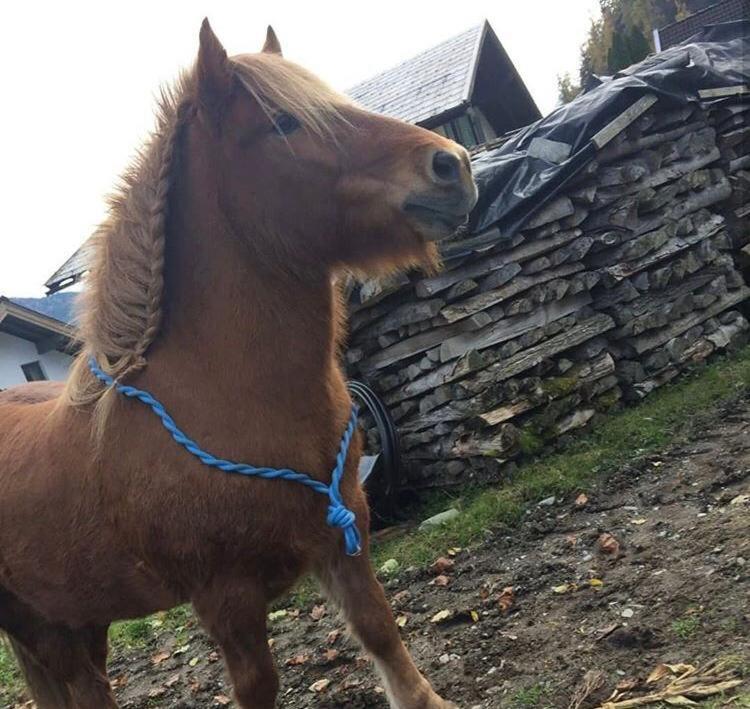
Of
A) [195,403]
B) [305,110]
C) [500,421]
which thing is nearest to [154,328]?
[195,403]

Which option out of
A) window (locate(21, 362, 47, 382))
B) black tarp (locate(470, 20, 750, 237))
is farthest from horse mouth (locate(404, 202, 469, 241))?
window (locate(21, 362, 47, 382))

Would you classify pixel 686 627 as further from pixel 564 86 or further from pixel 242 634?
pixel 564 86

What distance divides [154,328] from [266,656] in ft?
3.90

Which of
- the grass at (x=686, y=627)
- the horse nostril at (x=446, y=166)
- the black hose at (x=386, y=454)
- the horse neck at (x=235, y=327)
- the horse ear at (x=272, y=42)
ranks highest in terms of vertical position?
the horse ear at (x=272, y=42)

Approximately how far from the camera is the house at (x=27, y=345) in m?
17.5

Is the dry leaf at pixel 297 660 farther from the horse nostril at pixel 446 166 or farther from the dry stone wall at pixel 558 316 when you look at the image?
the horse nostril at pixel 446 166

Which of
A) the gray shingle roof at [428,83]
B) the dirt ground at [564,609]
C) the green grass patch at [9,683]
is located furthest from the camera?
the gray shingle roof at [428,83]

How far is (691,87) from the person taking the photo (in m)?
7.82

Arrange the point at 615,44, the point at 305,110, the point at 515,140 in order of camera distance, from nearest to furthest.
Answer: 1. the point at 305,110
2. the point at 515,140
3. the point at 615,44

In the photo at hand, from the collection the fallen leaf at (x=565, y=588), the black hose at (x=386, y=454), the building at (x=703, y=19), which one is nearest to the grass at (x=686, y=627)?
the fallen leaf at (x=565, y=588)

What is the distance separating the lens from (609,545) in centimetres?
385

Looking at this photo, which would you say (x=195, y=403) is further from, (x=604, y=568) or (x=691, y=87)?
(x=691, y=87)

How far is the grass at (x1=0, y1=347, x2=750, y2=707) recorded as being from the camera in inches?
198

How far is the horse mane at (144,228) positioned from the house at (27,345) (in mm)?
15987
